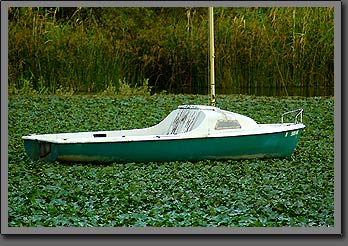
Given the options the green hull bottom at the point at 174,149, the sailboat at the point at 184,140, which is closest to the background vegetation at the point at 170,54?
the sailboat at the point at 184,140

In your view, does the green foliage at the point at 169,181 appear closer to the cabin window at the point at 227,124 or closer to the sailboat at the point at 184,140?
the sailboat at the point at 184,140

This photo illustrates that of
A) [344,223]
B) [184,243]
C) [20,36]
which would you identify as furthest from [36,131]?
[344,223]

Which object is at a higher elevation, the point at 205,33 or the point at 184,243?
the point at 205,33

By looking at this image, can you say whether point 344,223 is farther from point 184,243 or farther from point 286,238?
point 184,243

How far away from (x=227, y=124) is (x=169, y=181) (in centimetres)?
90

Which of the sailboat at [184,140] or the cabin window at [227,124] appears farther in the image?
the cabin window at [227,124]

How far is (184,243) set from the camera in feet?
21.2

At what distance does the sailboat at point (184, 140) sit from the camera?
764 centimetres

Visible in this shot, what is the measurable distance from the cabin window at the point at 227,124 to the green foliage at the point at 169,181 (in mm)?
250

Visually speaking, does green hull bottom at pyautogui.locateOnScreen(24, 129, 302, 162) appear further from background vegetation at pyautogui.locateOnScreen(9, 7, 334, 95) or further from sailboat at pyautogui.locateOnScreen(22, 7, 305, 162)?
background vegetation at pyautogui.locateOnScreen(9, 7, 334, 95)

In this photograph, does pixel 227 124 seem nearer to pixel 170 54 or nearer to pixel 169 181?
pixel 170 54

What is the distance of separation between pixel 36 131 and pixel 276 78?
182 centimetres

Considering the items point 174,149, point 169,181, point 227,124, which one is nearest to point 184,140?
point 174,149

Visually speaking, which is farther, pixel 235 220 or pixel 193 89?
pixel 193 89
